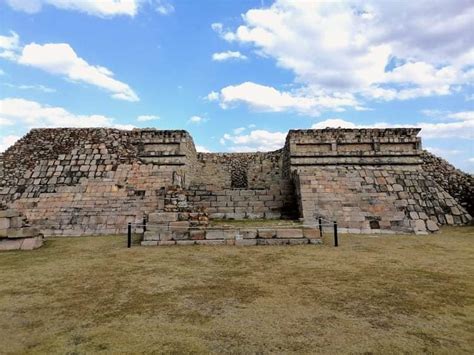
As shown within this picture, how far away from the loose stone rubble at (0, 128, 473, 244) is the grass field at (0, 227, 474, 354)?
9.04 feet

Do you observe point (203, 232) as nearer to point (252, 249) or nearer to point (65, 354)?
point (252, 249)

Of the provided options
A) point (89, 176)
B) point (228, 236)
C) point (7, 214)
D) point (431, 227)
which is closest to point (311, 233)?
point (228, 236)

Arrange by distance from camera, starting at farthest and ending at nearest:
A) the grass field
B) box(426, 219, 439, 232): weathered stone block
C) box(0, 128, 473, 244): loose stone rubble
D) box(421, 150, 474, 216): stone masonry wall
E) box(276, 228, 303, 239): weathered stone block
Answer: box(421, 150, 474, 216): stone masonry wall, box(0, 128, 473, 244): loose stone rubble, box(426, 219, 439, 232): weathered stone block, box(276, 228, 303, 239): weathered stone block, the grass field

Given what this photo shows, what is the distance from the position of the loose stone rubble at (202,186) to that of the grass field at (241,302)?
2757mm

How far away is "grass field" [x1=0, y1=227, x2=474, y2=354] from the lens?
3066 millimetres

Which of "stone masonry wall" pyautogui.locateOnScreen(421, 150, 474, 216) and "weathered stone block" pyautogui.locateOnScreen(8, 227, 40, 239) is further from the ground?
"stone masonry wall" pyautogui.locateOnScreen(421, 150, 474, 216)

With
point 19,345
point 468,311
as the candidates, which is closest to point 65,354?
point 19,345

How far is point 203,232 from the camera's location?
8906 mm

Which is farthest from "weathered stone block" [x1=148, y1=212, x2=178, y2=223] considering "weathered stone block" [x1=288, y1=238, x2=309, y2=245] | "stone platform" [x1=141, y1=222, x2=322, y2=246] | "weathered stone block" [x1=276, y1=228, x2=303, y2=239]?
"weathered stone block" [x1=288, y1=238, x2=309, y2=245]

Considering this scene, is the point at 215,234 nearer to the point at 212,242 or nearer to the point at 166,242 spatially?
the point at 212,242

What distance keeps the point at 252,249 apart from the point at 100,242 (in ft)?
15.2

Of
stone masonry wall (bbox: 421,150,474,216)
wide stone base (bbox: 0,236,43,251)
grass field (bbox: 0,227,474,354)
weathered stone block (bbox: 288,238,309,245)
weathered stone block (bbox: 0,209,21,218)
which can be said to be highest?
stone masonry wall (bbox: 421,150,474,216)

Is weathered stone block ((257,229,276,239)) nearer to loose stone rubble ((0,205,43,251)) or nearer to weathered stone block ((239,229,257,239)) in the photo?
weathered stone block ((239,229,257,239))

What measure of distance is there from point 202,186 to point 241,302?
986 cm
